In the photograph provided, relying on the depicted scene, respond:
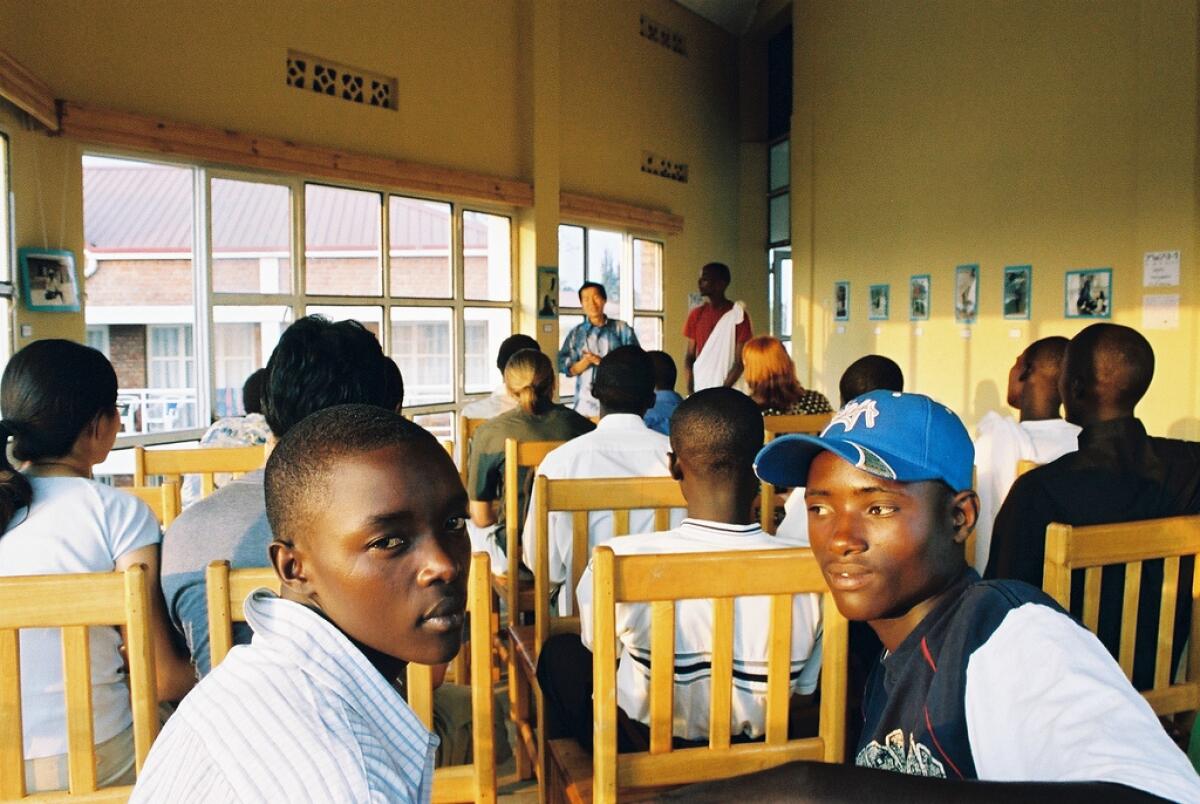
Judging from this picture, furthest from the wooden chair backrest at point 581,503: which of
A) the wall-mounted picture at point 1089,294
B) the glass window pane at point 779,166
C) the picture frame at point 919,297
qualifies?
the glass window pane at point 779,166

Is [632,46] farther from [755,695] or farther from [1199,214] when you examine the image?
[755,695]

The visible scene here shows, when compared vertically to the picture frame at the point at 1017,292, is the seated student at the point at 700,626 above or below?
→ below

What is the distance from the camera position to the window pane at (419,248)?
6418mm

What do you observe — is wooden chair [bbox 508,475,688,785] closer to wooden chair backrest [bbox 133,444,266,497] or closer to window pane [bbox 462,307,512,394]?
wooden chair backrest [bbox 133,444,266,497]

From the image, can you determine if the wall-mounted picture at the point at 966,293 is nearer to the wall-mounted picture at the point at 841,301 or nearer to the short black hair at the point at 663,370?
the wall-mounted picture at the point at 841,301

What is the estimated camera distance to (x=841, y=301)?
8461 mm

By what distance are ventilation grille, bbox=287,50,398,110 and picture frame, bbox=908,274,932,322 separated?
14.0 ft

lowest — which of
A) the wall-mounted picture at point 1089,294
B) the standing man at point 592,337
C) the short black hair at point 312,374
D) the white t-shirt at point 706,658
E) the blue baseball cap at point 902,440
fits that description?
the white t-shirt at point 706,658

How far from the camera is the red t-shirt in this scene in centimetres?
674

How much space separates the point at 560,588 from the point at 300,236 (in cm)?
367

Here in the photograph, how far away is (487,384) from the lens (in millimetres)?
7270

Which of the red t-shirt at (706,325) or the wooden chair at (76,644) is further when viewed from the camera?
the red t-shirt at (706,325)

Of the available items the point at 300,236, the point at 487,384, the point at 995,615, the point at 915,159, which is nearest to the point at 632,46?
the point at 915,159

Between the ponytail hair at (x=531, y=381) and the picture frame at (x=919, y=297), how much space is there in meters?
4.83
